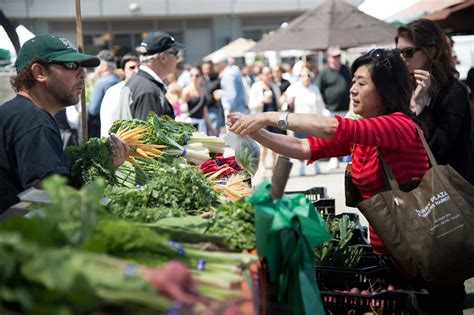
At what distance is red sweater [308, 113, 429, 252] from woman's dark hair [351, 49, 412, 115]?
0.32 ft

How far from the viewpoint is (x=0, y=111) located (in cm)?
380

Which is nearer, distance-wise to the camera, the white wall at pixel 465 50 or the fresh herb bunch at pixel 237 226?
the fresh herb bunch at pixel 237 226

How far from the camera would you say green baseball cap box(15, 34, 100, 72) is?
4.10 m

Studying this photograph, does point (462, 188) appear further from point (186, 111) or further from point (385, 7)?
point (186, 111)

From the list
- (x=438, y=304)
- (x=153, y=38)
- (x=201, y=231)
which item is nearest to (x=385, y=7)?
(x=153, y=38)

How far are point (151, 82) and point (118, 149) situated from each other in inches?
86.2

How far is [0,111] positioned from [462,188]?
244 centimetres

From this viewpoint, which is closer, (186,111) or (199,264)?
(199,264)

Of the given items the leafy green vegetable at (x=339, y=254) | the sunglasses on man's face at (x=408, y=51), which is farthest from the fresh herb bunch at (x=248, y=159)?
the sunglasses on man's face at (x=408, y=51)

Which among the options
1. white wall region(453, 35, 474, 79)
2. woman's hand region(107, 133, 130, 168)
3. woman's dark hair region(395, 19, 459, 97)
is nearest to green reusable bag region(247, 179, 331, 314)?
Result: woman's hand region(107, 133, 130, 168)

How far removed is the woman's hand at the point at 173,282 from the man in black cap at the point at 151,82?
4707 mm

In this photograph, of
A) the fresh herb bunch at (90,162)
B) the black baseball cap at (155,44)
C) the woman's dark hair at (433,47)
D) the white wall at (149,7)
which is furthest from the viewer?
the white wall at (149,7)

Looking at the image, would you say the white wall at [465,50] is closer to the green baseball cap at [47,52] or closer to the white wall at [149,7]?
the green baseball cap at [47,52]

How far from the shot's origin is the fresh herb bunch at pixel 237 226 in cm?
325
